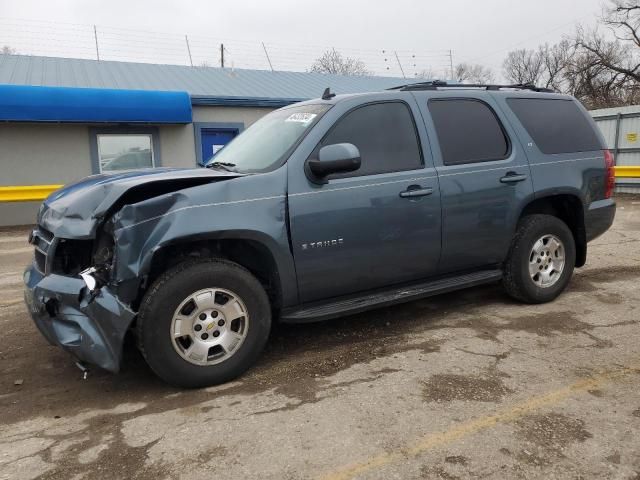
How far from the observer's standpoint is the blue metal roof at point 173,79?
13688mm

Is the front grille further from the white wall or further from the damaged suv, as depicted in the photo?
the white wall

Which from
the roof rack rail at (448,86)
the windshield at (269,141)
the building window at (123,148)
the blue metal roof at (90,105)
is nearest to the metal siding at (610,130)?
the roof rack rail at (448,86)

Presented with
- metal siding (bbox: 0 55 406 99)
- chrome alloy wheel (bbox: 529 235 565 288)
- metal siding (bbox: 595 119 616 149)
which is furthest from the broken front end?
metal siding (bbox: 595 119 616 149)

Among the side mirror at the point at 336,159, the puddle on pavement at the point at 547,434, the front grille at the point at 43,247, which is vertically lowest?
the puddle on pavement at the point at 547,434

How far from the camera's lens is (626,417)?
112 inches

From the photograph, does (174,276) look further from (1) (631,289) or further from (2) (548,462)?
(1) (631,289)

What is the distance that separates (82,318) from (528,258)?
372cm

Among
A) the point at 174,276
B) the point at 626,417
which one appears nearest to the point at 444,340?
the point at 626,417

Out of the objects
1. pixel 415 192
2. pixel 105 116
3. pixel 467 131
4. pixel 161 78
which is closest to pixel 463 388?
pixel 415 192

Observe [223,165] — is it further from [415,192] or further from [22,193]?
[22,193]

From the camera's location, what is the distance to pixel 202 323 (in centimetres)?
325

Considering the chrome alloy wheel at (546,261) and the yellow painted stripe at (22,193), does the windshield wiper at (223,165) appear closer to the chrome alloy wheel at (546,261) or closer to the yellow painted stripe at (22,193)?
the chrome alloy wheel at (546,261)

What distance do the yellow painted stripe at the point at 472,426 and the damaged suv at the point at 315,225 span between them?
47.9 inches

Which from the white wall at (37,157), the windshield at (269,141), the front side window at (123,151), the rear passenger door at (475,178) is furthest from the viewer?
the front side window at (123,151)
